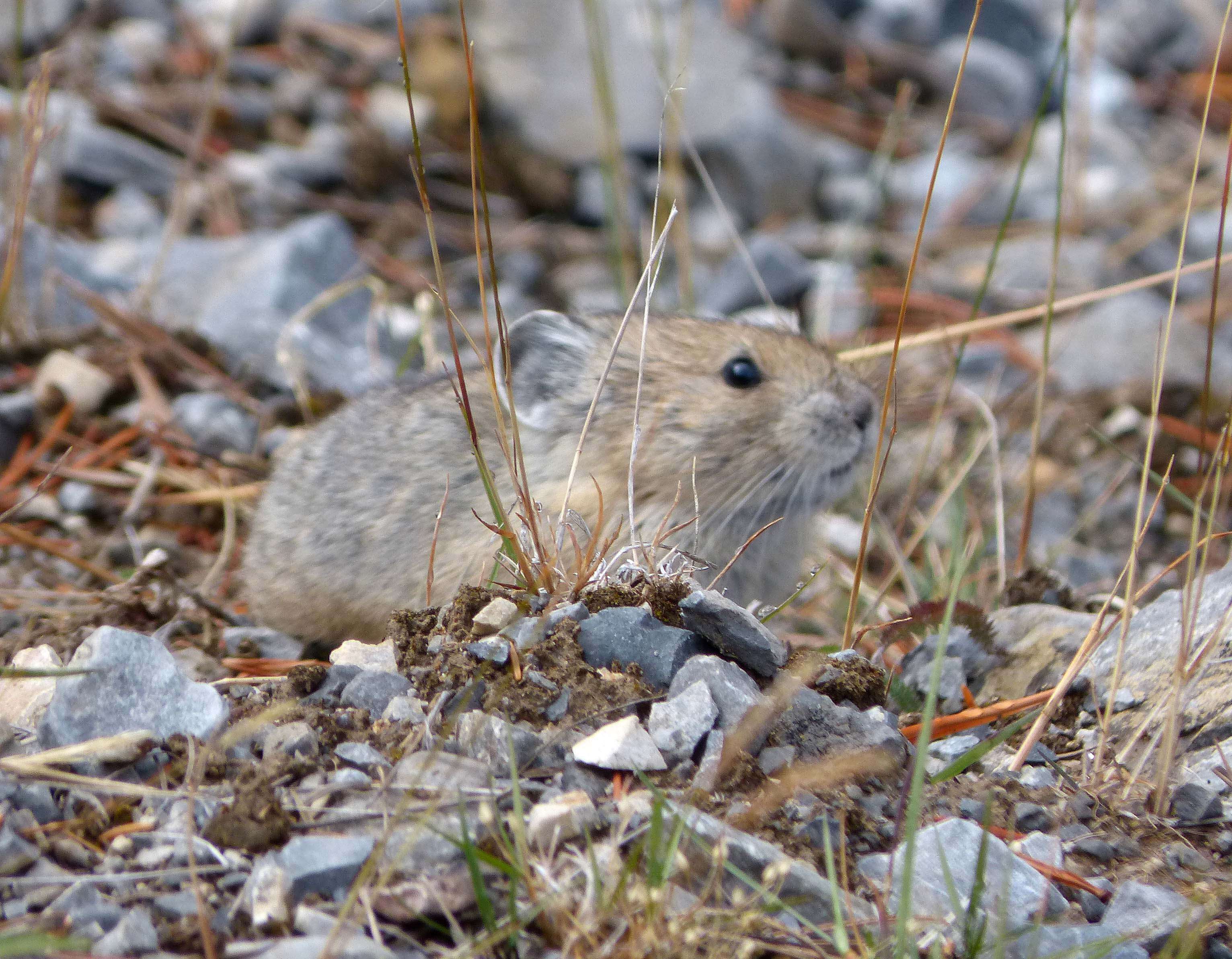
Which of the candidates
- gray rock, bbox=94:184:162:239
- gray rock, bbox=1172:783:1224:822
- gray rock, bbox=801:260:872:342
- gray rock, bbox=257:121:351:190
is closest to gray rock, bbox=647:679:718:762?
gray rock, bbox=1172:783:1224:822

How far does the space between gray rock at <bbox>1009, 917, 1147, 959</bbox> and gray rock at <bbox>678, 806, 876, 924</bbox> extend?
327mm

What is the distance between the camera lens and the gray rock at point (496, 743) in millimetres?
2887

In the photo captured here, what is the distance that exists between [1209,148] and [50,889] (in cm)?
1085

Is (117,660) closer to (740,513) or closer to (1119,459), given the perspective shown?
(740,513)

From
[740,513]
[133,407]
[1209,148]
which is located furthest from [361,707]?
[1209,148]

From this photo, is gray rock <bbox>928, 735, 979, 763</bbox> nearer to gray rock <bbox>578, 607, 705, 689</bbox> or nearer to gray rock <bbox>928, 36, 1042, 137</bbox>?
gray rock <bbox>578, 607, 705, 689</bbox>

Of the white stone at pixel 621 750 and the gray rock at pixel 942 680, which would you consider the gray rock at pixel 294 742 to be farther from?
the gray rock at pixel 942 680

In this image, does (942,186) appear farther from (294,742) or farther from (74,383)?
(294,742)

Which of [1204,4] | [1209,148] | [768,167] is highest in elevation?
[1204,4]

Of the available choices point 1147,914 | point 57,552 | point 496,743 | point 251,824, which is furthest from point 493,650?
point 57,552

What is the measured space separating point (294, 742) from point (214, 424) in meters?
3.86

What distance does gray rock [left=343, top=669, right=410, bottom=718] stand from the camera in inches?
123

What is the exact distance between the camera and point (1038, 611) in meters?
4.25

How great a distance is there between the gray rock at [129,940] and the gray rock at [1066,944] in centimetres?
177
